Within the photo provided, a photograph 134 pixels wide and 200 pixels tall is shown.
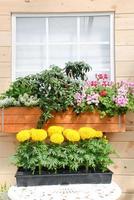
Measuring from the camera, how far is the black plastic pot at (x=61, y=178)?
2758mm

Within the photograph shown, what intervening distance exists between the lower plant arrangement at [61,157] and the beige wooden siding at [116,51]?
0.45m

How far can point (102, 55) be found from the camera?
3459 millimetres

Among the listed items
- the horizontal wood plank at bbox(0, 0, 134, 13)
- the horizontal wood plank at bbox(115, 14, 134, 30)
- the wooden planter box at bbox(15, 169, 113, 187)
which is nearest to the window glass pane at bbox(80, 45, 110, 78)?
the horizontal wood plank at bbox(115, 14, 134, 30)

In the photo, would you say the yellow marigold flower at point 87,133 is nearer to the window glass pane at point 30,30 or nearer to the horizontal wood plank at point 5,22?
the window glass pane at point 30,30

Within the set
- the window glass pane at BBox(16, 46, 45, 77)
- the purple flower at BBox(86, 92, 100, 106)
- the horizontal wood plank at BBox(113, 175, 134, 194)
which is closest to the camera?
the purple flower at BBox(86, 92, 100, 106)

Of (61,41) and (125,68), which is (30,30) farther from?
(125,68)

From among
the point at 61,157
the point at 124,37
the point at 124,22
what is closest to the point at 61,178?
the point at 61,157

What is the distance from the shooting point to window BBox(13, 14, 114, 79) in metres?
3.45

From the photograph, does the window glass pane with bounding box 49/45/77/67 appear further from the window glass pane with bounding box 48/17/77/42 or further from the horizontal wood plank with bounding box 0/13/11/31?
the horizontal wood plank with bounding box 0/13/11/31

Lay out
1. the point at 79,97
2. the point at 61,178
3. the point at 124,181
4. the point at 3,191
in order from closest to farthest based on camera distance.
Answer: the point at 61,178, the point at 79,97, the point at 3,191, the point at 124,181

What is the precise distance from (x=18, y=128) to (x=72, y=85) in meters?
0.53

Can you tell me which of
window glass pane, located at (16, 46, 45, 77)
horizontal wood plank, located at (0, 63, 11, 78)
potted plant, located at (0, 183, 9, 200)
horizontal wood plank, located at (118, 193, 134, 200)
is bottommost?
horizontal wood plank, located at (118, 193, 134, 200)

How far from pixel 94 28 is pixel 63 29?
0.27 meters

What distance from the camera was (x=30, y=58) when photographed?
3.46 metres
